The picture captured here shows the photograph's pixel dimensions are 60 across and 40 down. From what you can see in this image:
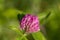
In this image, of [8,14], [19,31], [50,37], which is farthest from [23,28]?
[8,14]

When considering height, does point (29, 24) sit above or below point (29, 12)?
above

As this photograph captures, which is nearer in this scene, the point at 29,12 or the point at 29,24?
the point at 29,24

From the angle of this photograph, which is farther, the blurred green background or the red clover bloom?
the blurred green background

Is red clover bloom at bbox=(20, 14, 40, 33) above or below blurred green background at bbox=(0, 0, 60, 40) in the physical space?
above

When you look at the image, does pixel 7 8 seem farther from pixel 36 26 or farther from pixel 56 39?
pixel 36 26

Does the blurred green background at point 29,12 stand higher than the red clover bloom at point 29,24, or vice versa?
the red clover bloom at point 29,24

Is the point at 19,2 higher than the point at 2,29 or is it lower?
higher

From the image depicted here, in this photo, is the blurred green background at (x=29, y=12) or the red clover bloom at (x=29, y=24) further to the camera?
→ the blurred green background at (x=29, y=12)

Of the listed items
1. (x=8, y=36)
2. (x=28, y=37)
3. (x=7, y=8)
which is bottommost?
(x=8, y=36)
